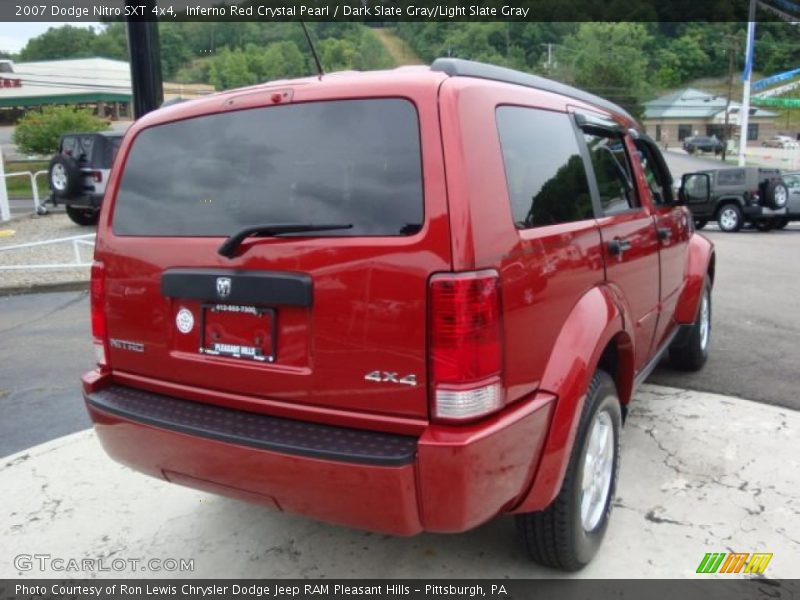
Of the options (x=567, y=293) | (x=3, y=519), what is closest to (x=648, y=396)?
(x=567, y=293)

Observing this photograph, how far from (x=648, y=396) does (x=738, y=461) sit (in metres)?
1.01

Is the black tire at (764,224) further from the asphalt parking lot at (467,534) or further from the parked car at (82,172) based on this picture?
the parked car at (82,172)

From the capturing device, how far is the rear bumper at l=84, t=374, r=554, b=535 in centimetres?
207

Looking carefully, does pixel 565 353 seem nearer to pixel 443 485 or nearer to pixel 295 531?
pixel 443 485

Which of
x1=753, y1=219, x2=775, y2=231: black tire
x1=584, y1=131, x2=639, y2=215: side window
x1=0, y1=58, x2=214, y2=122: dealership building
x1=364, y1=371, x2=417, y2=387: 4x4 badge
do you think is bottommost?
x1=753, y1=219, x2=775, y2=231: black tire

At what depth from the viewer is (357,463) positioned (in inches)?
82.8

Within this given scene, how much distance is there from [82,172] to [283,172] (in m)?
13.6

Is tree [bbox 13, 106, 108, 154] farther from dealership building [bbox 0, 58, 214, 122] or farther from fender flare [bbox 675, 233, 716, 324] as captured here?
fender flare [bbox 675, 233, 716, 324]

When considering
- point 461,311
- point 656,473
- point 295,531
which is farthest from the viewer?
point 656,473

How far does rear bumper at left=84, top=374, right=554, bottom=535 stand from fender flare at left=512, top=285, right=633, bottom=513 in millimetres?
45

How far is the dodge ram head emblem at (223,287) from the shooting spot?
7.73ft

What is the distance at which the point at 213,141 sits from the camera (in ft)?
8.37
